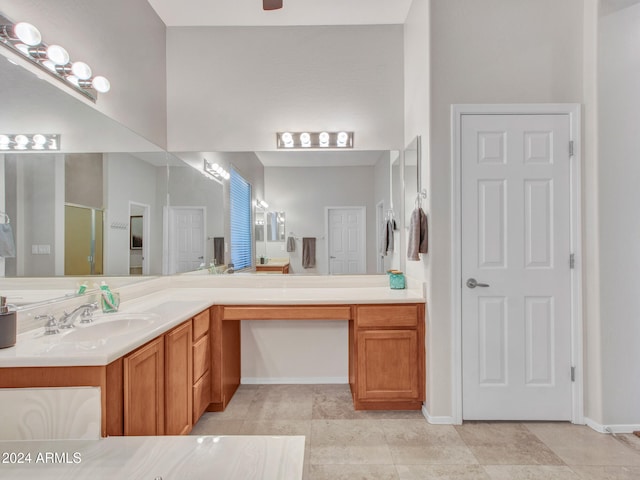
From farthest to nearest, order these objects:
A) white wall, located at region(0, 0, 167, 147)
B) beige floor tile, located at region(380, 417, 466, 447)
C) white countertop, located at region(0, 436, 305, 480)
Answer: beige floor tile, located at region(380, 417, 466, 447) < white wall, located at region(0, 0, 167, 147) < white countertop, located at region(0, 436, 305, 480)

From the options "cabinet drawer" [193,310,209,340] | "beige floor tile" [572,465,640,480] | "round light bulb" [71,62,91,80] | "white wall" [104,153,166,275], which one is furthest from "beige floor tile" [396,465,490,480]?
"round light bulb" [71,62,91,80]

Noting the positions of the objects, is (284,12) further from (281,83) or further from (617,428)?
(617,428)

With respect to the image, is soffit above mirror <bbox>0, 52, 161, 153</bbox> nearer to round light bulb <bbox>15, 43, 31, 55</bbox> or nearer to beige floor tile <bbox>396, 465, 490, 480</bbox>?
round light bulb <bbox>15, 43, 31, 55</bbox>

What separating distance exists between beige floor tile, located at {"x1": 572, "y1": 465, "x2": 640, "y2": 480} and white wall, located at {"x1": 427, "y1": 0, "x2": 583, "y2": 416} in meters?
0.74

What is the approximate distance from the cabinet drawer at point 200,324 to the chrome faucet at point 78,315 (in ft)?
1.86

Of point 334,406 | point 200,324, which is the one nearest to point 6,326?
point 200,324

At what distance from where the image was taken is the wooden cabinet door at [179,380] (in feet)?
6.15

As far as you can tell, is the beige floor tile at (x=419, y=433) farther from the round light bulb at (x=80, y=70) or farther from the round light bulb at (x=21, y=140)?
the round light bulb at (x=80, y=70)

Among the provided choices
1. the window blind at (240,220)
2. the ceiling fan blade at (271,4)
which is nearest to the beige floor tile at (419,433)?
the window blind at (240,220)

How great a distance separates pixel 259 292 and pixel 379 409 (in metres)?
1.32

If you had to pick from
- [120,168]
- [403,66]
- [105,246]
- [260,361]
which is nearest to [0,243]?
[105,246]

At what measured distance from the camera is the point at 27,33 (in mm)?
1595

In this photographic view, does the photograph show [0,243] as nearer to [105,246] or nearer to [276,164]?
[105,246]

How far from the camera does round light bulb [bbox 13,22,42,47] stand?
5.14 feet
